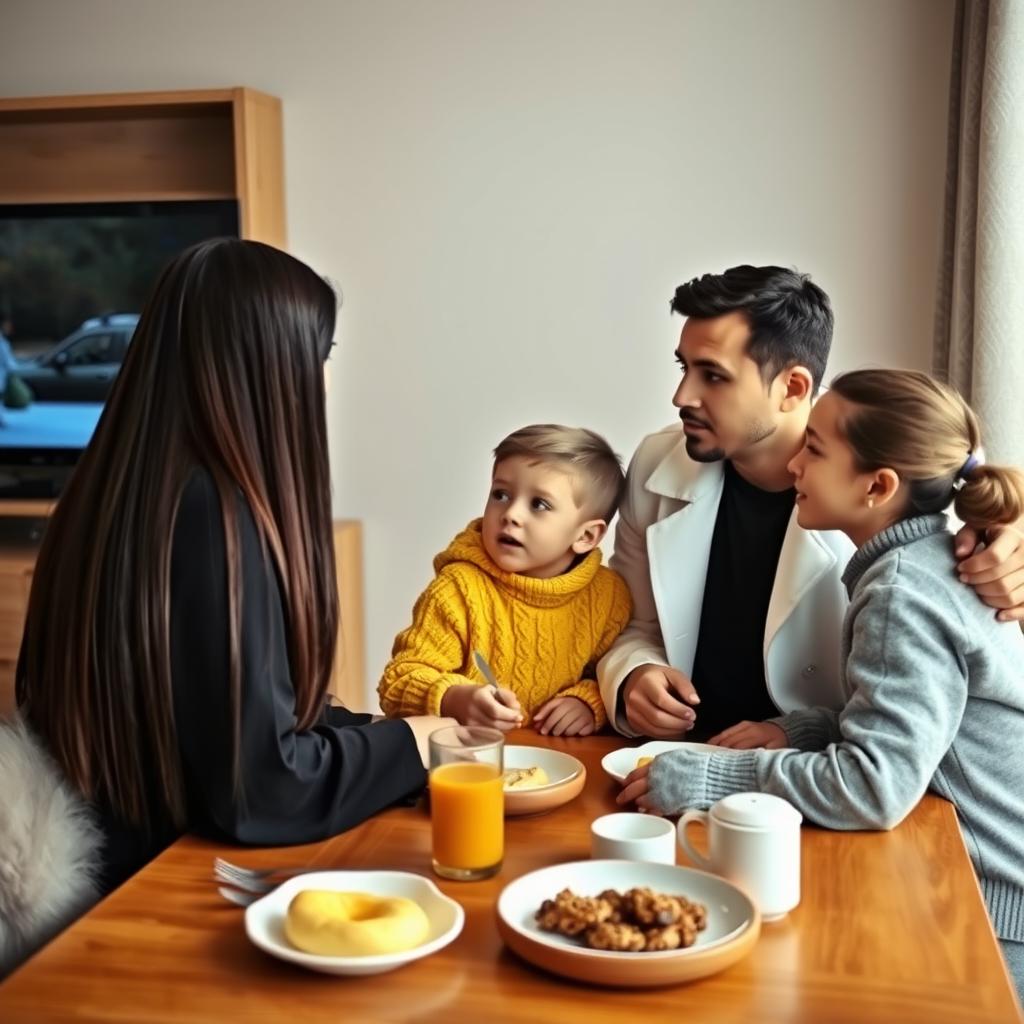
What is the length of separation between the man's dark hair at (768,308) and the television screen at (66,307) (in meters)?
2.38

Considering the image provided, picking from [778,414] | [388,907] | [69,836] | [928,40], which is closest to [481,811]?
[388,907]

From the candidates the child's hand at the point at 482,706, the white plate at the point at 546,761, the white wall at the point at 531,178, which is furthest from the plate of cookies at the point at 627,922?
the white wall at the point at 531,178

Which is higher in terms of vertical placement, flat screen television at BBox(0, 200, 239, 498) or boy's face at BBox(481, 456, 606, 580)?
flat screen television at BBox(0, 200, 239, 498)

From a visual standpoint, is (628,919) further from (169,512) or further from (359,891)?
(169,512)

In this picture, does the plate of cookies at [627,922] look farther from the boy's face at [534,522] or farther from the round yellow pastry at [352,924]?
the boy's face at [534,522]

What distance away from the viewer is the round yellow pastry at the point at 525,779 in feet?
4.74

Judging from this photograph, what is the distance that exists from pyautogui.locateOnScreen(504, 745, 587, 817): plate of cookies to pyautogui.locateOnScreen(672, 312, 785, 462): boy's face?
609mm

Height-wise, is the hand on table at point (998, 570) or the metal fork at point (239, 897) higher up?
the hand on table at point (998, 570)

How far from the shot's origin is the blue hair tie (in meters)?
1.52

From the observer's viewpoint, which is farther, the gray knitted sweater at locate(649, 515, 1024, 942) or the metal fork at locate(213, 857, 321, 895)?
the gray knitted sweater at locate(649, 515, 1024, 942)

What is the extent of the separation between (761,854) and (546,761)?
0.44 meters

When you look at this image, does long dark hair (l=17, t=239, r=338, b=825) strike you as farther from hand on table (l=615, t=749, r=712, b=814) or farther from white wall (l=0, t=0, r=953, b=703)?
white wall (l=0, t=0, r=953, b=703)

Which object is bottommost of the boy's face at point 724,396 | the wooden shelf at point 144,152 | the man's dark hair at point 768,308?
the boy's face at point 724,396

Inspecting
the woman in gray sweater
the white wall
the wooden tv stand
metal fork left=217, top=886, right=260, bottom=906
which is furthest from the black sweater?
the white wall
